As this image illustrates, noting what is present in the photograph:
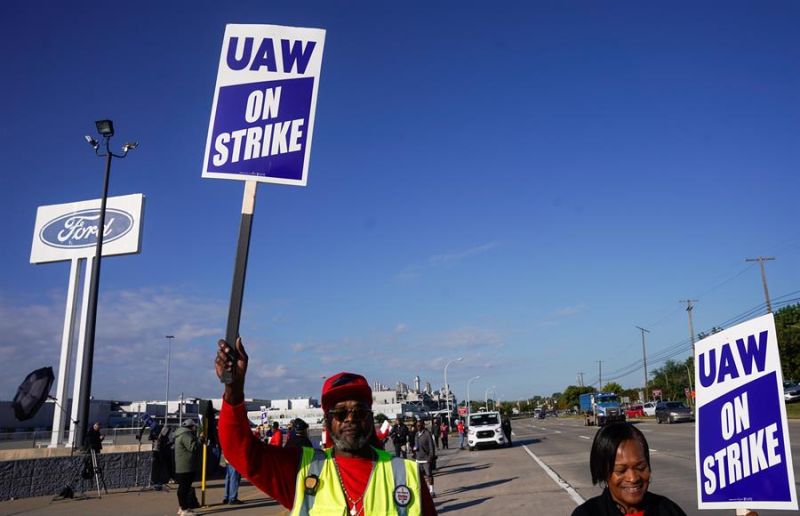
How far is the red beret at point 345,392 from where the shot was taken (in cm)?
296

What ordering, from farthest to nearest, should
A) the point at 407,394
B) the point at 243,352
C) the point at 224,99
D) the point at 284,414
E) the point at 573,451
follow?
the point at 407,394, the point at 284,414, the point at 573,451, the point at 224,99, the point at 243,352

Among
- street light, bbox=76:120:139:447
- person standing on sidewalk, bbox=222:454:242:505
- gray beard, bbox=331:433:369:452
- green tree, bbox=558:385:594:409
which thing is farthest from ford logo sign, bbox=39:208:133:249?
green tree, bbox=558:385:594:409

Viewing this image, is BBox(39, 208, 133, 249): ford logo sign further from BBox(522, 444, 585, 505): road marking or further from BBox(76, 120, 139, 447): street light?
BBox(522, 444, 585, 505): road marking

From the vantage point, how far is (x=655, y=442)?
25.8 metres

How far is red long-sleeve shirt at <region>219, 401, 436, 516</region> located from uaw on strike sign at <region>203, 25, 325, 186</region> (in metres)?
1.23

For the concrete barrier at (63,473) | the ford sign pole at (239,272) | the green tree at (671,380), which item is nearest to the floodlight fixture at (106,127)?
Result: the concrete barrier at (63,473)

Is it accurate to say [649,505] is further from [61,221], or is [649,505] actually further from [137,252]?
[61,221]

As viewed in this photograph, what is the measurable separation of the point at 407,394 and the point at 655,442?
3771 inches

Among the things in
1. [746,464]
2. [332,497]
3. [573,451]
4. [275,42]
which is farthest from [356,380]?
[573,451]

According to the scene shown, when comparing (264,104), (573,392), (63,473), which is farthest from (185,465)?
(573,392)

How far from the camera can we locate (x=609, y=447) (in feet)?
10.6

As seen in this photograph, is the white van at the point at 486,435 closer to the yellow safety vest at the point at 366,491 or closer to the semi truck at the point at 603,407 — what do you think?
the semi truck at the point at 603,407

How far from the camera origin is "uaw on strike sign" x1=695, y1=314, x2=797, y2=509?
335 cm

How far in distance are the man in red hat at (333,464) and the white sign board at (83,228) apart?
23687 millimetres
